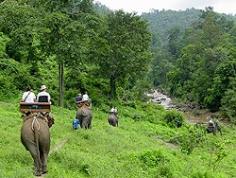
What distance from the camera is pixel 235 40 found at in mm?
107000

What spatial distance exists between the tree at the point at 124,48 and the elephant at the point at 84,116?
21841 millimetres

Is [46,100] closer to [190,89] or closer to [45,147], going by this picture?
[45,147]

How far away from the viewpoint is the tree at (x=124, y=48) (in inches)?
1860

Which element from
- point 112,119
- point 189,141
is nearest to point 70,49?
point 112,119

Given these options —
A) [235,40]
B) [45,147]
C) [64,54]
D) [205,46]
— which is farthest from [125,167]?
[235,40]

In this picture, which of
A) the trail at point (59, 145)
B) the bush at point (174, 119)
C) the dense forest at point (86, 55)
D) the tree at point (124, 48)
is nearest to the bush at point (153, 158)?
the trail at point (59, 145)

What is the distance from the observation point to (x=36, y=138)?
1418 cm

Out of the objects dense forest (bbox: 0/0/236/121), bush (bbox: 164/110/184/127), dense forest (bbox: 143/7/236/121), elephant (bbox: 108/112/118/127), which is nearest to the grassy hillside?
elephant (bbox: 108/112/118/127)

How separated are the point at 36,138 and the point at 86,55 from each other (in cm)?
2408

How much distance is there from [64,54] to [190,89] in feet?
200

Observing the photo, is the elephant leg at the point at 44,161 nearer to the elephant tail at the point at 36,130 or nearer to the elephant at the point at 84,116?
the elephant tail at the point at 36,130

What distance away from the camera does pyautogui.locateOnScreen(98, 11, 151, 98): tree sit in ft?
155

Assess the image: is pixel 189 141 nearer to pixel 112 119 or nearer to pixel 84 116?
pixel 112 119

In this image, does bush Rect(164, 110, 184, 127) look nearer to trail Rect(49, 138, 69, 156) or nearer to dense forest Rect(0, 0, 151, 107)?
dense forest Rect(0, 0, 151, 107)
